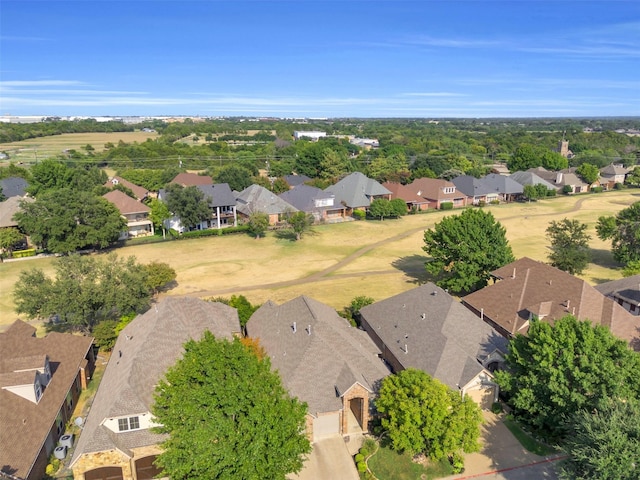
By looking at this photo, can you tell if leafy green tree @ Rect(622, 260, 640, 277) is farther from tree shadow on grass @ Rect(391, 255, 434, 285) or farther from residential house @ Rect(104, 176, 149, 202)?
residential house @ Rect(104, 176, 149, 202)

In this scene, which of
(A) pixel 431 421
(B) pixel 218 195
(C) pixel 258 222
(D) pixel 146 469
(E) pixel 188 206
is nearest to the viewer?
(A) pixel 431 421

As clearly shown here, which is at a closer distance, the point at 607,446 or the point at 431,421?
Answer: the point at 607,446

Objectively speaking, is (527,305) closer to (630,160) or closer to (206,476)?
(206,476)

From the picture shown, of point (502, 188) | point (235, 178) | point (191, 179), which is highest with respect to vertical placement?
point (235, 178)

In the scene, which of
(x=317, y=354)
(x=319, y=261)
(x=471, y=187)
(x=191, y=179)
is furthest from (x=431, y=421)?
(x=191, y=179)

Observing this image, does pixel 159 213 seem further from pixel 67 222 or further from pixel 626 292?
pixel 626 292

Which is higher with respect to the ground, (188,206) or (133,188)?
(188,206)

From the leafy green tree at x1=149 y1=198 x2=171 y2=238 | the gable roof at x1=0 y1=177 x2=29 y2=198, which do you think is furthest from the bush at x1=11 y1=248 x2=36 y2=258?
the gable roof at x1=0 y1=177 x2=29 y2=198
